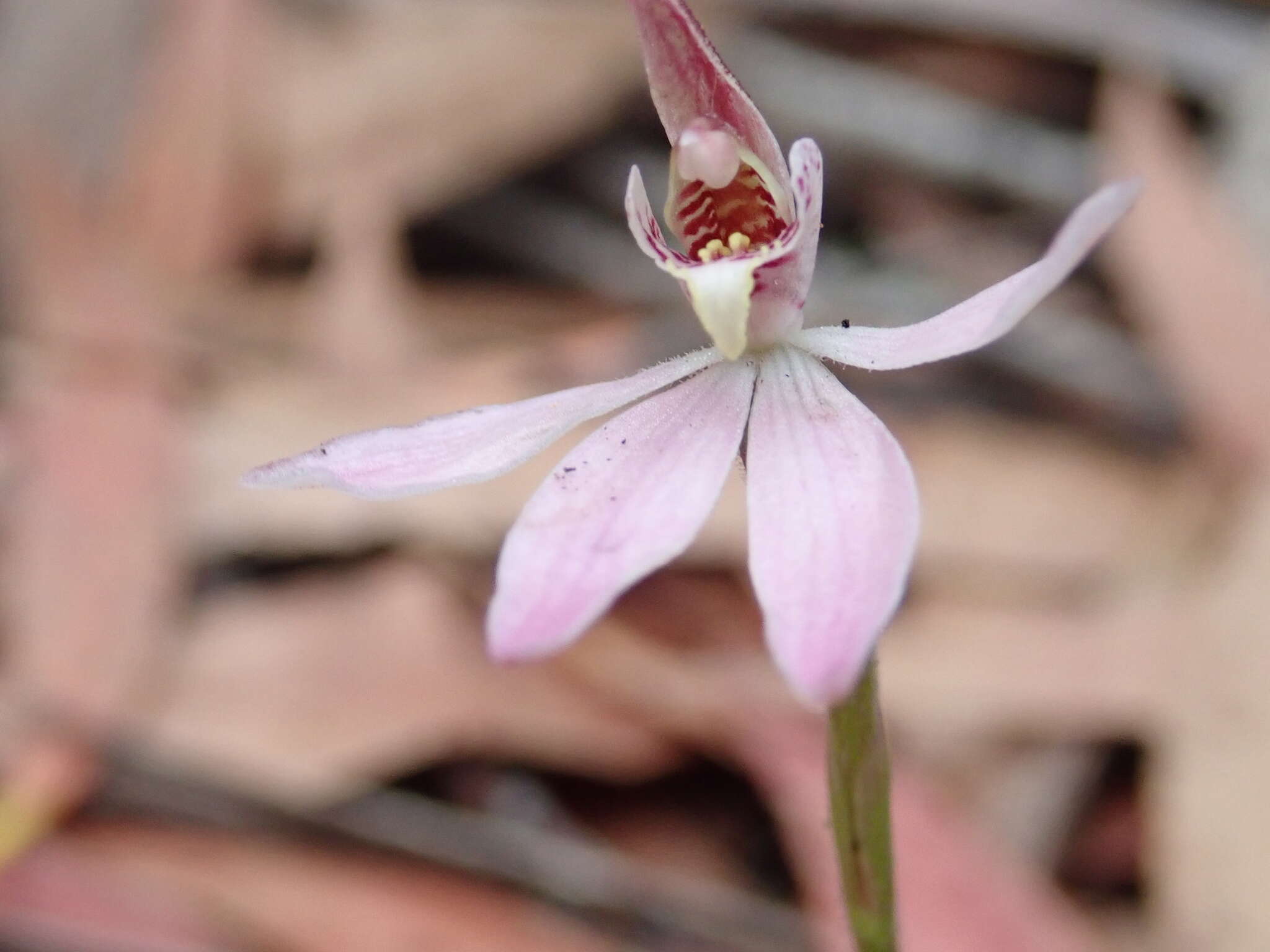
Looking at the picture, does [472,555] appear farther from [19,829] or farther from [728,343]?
[728,343]

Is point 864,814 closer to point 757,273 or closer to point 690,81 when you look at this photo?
point 757,273

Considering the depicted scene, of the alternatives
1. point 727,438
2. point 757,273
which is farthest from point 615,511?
point 757,273

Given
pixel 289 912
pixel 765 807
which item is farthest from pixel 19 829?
pixel 765 807

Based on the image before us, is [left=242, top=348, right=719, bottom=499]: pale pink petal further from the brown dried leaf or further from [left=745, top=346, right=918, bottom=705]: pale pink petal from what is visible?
the brown dried leaf

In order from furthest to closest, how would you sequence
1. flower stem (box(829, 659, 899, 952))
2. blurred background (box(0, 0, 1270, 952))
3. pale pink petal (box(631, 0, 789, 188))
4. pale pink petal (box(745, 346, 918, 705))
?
blurred background (box(0, 0, 1270, 952)) < pale pink petal (box(631, 0, 789, 188)) < flower stem (box(829, 659, 899, 952)) < pale pink petal (box(745, 346, 918, 705))

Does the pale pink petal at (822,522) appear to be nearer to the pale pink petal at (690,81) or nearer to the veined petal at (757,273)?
the veined petal at (757,273)

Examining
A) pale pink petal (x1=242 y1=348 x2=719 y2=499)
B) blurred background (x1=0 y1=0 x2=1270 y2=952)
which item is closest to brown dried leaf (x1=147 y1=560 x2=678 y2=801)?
blurred background (x1=0 y1=0 x2=1270 y2=952)

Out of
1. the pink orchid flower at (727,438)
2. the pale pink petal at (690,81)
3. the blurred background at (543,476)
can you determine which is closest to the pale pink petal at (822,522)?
the pink orchid flower at (727,438)
